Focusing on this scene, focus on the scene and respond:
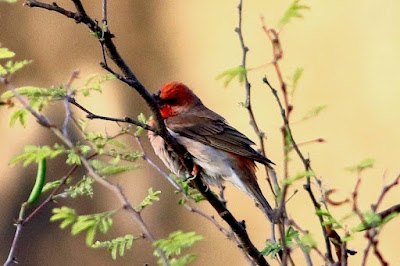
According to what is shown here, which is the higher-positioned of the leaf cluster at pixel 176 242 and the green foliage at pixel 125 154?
the green foliage at pixel 125 154

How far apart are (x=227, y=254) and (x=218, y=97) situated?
114 centimetres

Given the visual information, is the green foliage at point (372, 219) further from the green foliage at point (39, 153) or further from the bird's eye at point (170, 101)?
the bird's eye at point (170, 101)

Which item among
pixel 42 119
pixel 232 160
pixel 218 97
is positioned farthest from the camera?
pixel 218 97

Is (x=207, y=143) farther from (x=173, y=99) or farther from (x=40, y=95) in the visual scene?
(x=40, y=95)

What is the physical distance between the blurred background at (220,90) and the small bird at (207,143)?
1.59 metres

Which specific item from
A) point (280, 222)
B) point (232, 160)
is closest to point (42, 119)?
point (280, 222)

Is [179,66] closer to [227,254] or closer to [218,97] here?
[218,97]

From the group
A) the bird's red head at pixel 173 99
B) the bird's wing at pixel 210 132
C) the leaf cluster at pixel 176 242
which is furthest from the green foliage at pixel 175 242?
the bird's red head at pixel 173 99

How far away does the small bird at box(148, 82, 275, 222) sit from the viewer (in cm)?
357

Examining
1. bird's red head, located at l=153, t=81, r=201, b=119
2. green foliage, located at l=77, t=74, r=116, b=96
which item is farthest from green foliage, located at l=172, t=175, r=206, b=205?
bird's red head, located at l=153, t=81, r=201, b=119

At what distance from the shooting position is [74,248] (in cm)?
623

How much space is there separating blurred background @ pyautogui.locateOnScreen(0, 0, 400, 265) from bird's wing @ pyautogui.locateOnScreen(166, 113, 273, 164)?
Result: 157 centimetres

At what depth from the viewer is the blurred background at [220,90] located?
5641 millimetres

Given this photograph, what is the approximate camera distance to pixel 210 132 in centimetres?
388
